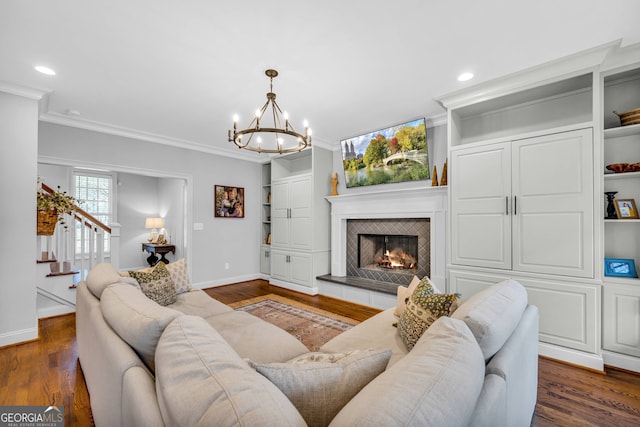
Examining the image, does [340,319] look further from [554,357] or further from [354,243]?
[554,357]

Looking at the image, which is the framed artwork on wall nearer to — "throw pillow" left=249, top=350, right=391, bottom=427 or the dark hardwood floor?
the dark hardwood floor

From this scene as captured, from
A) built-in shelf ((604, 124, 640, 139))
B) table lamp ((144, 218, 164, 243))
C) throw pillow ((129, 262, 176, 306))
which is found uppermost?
built-in shelf ((604, 124, 640, 139))

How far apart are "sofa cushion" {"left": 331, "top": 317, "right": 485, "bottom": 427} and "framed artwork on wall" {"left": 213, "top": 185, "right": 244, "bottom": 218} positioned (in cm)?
487

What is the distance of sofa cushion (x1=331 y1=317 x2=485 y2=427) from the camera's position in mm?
648

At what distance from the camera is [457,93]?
2.95 m

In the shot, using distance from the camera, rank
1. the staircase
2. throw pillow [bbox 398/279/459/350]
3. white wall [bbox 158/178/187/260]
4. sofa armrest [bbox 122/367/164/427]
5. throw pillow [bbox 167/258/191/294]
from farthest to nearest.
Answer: white wall [bbox 158/178/187/260]
the staircase
throw pillow [bbox 167/258/191/294]
throw pillow [bbox 398/279/459/350]
sofa armrest [bbox 122/367/164/427]

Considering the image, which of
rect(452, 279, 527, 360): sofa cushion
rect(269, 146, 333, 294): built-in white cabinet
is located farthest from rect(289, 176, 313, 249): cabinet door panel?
rect(452, 279, 527, 360): sofa cushion

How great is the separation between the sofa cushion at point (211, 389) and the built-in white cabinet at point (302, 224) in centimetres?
373

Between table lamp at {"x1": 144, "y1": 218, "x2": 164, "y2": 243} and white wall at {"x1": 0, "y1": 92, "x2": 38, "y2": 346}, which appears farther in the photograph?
table lamp at {"x1": 144, "y1": 218, "x2": 164, "y2": 243}

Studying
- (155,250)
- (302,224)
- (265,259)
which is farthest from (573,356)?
(155,250)

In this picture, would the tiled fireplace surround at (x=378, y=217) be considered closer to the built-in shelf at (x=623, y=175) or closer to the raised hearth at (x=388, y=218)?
the raised hearth at (x=388, y=218)

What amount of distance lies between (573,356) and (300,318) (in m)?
2.65

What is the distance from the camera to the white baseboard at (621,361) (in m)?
2.30

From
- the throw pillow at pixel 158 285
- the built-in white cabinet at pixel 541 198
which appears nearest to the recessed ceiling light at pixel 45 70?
the throw pillow at pixel 158 285
